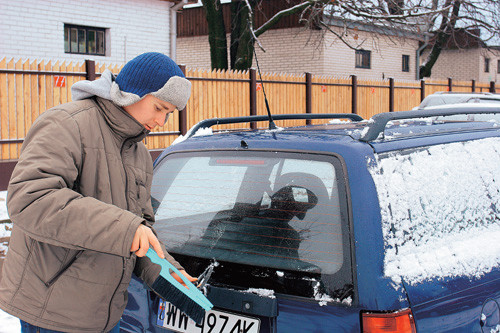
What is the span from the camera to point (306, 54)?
24.1 metres

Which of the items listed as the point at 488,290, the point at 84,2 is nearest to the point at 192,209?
the point at 488,290

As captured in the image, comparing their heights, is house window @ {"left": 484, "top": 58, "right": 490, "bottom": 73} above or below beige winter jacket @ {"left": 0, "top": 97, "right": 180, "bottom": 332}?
above

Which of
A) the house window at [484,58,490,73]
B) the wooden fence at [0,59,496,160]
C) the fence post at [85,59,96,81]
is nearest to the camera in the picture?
the wooden fence at [0,59,496,160]

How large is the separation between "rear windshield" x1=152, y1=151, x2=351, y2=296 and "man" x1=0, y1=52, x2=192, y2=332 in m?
0.35

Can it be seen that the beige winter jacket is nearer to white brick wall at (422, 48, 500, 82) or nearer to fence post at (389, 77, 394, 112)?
fence post at (389, 77, 394, 112)

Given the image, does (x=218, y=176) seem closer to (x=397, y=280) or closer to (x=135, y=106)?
(x=135, y=106)

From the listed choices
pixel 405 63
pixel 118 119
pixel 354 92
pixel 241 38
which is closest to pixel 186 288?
pixel 118 119

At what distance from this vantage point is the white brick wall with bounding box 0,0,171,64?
14555mm

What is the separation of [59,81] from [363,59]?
731 inches

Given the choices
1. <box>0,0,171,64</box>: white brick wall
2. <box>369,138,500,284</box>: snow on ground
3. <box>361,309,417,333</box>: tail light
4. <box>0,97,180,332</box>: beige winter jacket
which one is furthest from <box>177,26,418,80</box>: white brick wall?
<box>361,309,417,333</box>: tail light

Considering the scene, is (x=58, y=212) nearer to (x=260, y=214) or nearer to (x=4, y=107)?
(x=260, y=214)

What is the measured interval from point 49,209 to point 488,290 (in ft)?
5.96

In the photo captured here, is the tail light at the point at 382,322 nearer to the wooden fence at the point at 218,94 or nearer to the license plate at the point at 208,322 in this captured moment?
the license plate at the point at 208,322

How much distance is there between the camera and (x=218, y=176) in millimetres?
2650
